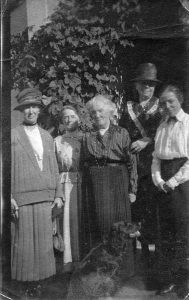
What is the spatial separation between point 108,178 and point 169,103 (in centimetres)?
67

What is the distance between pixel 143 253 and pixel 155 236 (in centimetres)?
15

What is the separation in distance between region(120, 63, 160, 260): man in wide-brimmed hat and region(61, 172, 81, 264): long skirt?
413 mm

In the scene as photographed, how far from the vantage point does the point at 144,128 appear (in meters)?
3.02

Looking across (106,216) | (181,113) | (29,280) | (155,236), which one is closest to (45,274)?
(29,280)

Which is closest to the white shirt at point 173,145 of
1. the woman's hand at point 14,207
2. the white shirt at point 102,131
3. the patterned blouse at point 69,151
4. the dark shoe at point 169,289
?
the white shirt at point 102,131

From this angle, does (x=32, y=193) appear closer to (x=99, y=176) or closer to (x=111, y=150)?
(x=99, y=176)

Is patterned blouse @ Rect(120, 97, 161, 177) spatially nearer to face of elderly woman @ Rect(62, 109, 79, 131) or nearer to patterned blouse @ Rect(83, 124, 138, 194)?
patterned blouse @ Rect(83, 124, 138, 194)

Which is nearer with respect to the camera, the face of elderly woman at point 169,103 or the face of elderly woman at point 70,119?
the face of elderly woman at point 169,103

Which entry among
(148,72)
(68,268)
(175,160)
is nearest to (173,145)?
(175,160)

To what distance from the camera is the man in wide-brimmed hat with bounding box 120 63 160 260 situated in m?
2.98

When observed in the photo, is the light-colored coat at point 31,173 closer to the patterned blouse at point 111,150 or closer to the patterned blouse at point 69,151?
the patterned blouse at point 69,151

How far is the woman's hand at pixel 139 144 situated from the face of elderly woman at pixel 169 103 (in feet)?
0.78

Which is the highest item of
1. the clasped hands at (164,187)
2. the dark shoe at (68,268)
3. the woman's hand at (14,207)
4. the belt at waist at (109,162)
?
the belt at waist at (109,162)

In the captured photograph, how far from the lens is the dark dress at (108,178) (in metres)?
3.01
